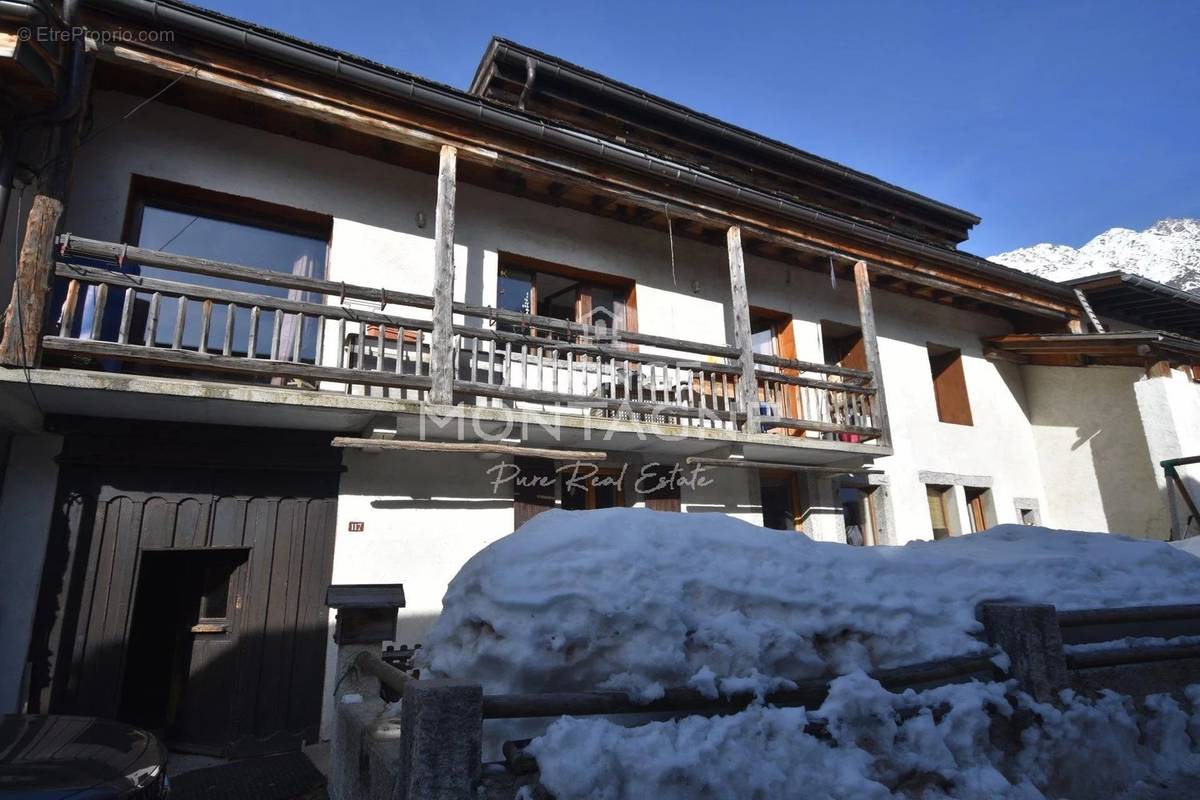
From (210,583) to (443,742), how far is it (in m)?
5.69

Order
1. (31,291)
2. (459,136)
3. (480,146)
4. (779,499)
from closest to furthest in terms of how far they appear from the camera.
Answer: (31,291)
(459,136)
(480,146)
(779,499)

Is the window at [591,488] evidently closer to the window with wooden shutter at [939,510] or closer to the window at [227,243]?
the window at [227,243]

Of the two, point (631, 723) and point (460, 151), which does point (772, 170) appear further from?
point (631, 723)

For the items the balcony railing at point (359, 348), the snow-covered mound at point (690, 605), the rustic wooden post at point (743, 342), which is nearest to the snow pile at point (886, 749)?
the snow-covered mound at point (690, 605)

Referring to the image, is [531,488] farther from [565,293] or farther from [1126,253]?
[1126,253]

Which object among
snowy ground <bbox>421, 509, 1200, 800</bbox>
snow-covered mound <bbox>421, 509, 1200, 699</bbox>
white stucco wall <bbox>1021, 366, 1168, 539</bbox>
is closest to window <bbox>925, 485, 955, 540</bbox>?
white stucco wall <bbox>1021, 366, 1168, 539</bbox>

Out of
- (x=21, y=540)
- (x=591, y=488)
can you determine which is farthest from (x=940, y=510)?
(x=21, y=540)

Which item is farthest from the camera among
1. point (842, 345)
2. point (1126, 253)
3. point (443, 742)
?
point (1126, 253)

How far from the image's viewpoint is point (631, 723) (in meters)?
2.42

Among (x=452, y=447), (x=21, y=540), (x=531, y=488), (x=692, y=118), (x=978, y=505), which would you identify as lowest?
(x=21, y=540)

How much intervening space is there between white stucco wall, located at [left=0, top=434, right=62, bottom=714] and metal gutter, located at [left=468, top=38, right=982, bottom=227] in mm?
8072

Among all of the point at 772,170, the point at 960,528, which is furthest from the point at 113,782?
the point at 772,170

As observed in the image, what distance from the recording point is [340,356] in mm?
6203

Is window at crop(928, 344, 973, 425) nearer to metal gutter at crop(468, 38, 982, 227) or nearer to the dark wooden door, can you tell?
metal gutter at crop(468, 38, 982, 227)
